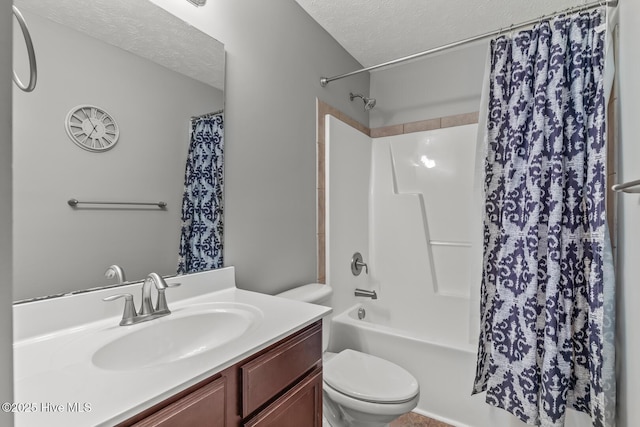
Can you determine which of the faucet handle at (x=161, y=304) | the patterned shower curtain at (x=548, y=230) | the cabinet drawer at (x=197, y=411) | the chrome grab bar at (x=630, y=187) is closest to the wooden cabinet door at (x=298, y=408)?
the cabinet drawer at (x=197, y=411)

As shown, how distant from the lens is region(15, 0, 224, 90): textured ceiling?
911mm

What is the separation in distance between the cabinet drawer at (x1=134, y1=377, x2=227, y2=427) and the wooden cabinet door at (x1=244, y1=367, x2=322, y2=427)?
0.12 metres

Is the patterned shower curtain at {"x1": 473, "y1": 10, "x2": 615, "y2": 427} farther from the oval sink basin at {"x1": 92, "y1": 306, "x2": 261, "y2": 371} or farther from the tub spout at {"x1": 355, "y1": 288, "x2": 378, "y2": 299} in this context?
the oval sink basin at {"x1": 92, "y1": 306, "x2": 261, "y2": 371}

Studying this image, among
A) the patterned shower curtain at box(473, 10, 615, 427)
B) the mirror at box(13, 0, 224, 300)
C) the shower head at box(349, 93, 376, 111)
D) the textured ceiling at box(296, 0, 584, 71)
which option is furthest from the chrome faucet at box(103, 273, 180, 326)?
the shower head at box(349, 93, 376, 111)

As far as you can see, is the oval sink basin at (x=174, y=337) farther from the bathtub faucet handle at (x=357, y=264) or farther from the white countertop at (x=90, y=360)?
the bathtub faucet handle at (x=357, y=264)

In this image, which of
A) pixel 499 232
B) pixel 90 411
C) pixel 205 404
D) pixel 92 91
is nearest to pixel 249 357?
pixel 205 404

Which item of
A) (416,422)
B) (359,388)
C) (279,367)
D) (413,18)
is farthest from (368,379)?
(413,18)

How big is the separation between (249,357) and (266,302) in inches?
Result: 14.2

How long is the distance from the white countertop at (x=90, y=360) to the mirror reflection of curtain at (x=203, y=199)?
11cm

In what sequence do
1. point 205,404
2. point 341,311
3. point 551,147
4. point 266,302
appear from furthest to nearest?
1. point 341,311
2. point 551,147
3. point 266,302
4. point 205,404

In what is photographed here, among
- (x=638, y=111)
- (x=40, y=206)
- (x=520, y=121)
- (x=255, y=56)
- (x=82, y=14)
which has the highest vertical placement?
(x=255, y=56)

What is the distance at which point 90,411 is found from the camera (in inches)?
20.6

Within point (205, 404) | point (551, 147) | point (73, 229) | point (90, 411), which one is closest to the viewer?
point (90, 411)

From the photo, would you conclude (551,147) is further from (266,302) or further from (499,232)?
(266,302)
